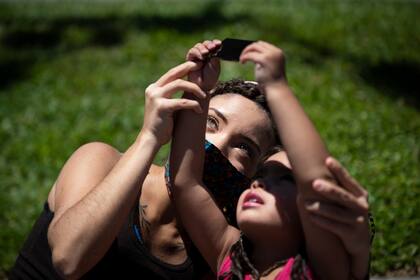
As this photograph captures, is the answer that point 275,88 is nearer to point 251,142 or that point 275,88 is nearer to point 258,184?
point 258,184

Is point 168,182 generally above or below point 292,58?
above

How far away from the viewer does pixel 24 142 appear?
6074mm

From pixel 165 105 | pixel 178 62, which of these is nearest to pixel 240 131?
pixel 165 105

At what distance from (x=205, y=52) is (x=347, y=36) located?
6337mm

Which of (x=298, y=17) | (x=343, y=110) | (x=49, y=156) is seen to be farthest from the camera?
(x=298, y=17)

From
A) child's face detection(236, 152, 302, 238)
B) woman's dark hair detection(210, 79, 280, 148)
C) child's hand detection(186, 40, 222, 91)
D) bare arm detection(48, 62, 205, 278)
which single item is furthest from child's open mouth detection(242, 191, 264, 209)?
woman's dark hair detection(210, 79, 280, 148)

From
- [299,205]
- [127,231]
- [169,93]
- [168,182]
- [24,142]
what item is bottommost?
[24,142]

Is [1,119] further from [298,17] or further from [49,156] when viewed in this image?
[298,17]

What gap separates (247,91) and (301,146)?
85 centimetres

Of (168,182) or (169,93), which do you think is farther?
(168,182)

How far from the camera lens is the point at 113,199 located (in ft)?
7.24

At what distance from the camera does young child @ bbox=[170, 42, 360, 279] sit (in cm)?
191

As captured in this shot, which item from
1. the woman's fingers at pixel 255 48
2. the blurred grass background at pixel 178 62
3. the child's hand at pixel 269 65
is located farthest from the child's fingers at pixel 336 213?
the blurred grass background at pixel 178 62

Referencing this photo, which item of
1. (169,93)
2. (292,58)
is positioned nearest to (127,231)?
(169,93)
